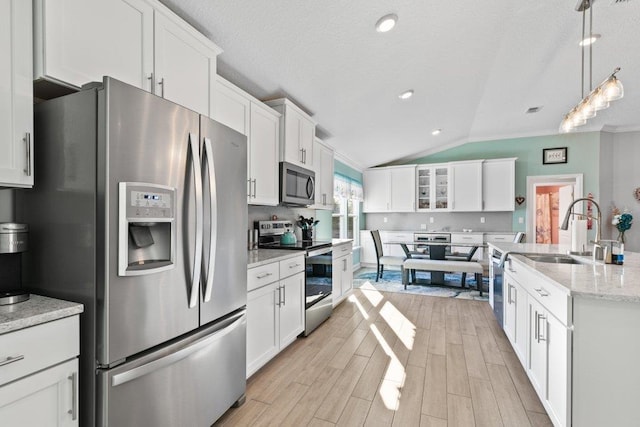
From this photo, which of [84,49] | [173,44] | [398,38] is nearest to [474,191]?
[398,38]

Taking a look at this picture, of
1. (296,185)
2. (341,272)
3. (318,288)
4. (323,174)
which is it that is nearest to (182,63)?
(296,185)

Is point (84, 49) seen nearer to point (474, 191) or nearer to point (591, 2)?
point (591, 2)

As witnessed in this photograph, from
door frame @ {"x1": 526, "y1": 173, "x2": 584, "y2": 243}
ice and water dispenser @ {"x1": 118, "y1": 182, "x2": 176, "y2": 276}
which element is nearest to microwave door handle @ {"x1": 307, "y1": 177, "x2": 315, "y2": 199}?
ice and water dispenser @ {"x1": 118, "y1": 182, "x2": 176, "y2": 276}

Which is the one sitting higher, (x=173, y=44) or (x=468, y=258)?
(x=173, y=44)

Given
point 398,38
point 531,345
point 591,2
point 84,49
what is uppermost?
point 591,2

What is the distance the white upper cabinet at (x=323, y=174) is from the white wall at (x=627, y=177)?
562 centimetres

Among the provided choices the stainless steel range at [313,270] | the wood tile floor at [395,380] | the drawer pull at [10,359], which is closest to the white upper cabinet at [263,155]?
the stainless steel range at [313,270]

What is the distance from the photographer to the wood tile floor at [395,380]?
72.2 inches

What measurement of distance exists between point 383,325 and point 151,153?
9.53ft

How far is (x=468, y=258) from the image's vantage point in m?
5.12

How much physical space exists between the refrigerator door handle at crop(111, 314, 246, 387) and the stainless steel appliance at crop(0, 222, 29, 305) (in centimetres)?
50

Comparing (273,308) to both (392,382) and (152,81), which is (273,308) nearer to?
(392,382)

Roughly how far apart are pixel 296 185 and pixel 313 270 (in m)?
0.95

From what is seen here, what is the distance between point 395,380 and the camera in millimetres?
2236
